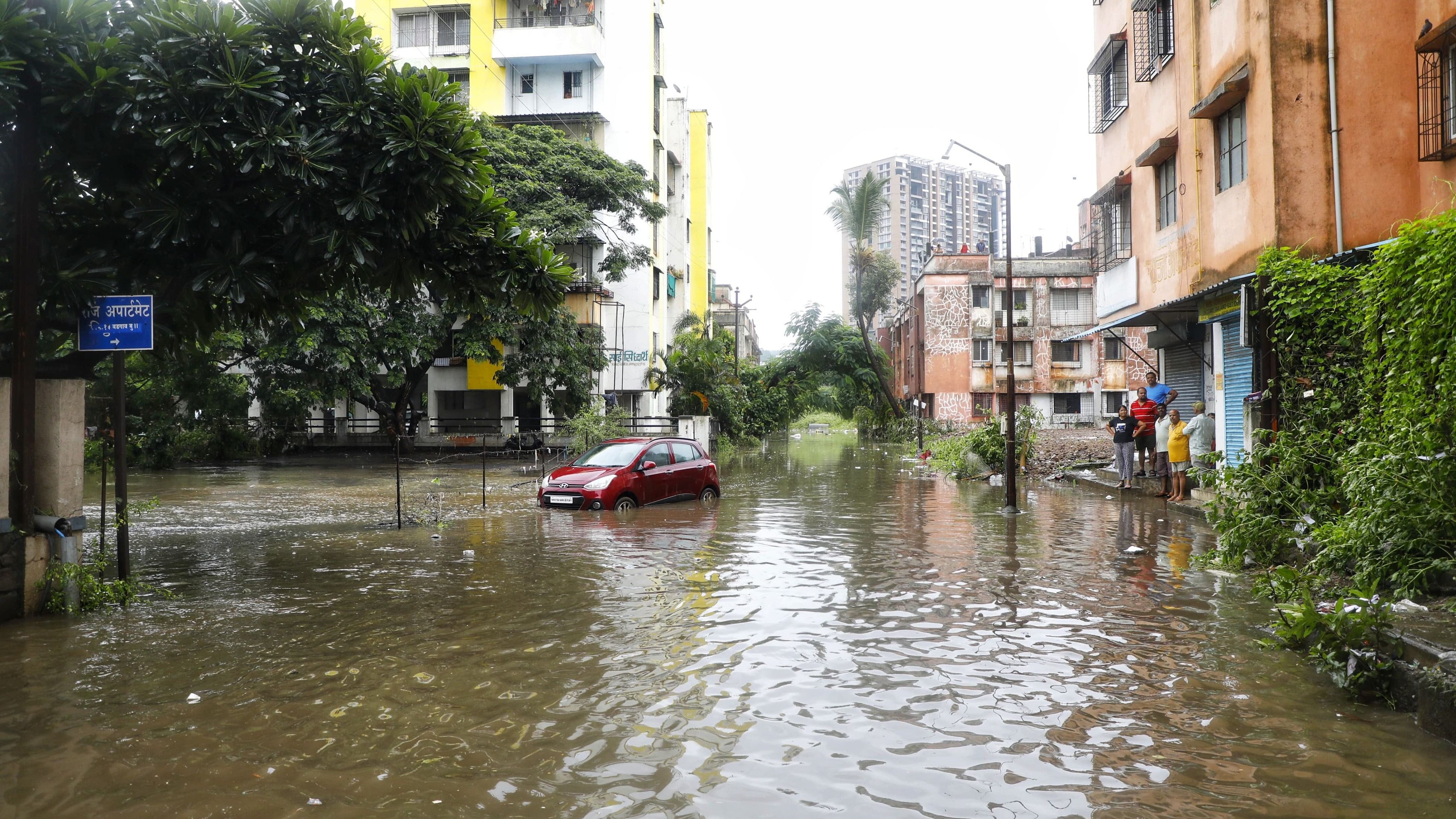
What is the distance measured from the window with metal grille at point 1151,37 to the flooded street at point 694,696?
11376 mm

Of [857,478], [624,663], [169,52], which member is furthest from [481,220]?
[857,478]

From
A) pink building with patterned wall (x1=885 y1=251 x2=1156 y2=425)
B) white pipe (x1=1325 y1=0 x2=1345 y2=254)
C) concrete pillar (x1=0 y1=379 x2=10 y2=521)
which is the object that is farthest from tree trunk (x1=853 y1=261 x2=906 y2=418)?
concrete pillar (x1=0 y1=379 x2=10 y2=521)

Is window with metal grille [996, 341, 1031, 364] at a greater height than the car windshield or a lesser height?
greater

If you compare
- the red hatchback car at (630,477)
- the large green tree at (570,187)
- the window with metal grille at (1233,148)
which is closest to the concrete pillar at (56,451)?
the red hatchback car at (630,477)

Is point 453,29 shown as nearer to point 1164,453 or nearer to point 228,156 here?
point 1164,453

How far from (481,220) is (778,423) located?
5174cm

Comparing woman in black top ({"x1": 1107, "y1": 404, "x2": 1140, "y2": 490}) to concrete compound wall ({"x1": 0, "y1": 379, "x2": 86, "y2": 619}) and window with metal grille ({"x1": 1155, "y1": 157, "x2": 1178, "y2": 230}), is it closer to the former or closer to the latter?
window with metal grille ({"x1": 1155, "y1": 157, "x2": 1178, "y2": 230})

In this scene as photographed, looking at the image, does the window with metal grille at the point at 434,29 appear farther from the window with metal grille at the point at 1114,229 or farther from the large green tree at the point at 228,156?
the large green tree at the point at 228,156

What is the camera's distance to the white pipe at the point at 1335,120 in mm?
13867

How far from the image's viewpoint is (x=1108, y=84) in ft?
72.6

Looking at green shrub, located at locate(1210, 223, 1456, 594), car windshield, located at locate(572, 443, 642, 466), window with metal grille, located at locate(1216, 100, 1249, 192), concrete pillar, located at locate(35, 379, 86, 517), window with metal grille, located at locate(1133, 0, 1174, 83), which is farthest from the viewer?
window with metal grille, located at locate(1133, 0, 1174, 83)

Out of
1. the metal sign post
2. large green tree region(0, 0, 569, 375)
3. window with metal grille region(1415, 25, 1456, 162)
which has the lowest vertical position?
the metal sign post

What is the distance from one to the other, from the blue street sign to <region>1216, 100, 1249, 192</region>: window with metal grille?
15.3m

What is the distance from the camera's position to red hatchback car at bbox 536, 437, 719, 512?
17.1 metres
